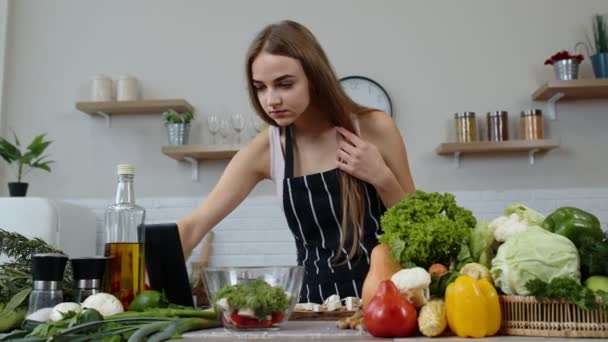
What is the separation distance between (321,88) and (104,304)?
805 millimetres

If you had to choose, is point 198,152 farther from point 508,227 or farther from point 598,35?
point 508,227

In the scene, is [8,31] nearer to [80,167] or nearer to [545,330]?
[80,167]

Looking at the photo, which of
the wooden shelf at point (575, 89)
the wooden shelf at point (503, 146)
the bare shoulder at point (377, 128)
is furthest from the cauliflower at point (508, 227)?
the wooden shelf at point (575, 89)

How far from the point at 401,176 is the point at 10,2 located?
3.37 m

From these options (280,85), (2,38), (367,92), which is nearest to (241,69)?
(367,92)

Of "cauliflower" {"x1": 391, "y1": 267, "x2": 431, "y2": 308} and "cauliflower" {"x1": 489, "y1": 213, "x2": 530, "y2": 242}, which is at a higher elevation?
"cauliflower" {"x1": 489, "y1": 213, "x2": 530, "y2": 242}

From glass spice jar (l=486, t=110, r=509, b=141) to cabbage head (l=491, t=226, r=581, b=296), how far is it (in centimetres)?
285

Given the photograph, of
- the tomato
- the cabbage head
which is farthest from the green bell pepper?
the tomato

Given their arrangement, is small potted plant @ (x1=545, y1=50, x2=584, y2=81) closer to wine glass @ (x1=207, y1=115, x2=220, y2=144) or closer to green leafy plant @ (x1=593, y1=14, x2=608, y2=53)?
green leafy plant @ (x1=593, y1=14, x2=608, y2=53)

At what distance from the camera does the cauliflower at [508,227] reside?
0.96 metres

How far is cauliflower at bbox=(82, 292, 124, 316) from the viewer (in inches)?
40.9

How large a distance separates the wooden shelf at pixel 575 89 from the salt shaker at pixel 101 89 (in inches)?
100

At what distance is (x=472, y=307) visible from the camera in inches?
32.3

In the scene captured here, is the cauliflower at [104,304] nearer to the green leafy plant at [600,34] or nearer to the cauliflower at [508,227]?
the cauliflower at [508,227]
